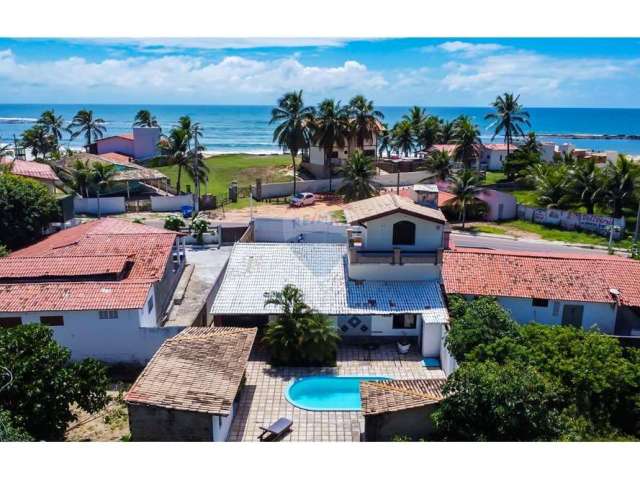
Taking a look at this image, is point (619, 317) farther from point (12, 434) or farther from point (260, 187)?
point (260, 187)

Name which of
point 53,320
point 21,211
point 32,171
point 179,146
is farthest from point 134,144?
point 53,320

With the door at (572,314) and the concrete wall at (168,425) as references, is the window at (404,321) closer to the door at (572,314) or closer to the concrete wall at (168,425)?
the door at (572,314)

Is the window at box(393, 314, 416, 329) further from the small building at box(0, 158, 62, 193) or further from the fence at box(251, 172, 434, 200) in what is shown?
the small building at box(0, 158, 62, 193)

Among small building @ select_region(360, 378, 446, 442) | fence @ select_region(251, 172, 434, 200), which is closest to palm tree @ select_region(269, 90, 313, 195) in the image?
fence @ select_region(251, 172, 434, 200)

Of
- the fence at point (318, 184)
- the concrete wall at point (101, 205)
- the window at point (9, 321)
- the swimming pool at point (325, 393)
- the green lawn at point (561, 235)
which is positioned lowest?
the swimming pool at point (325, 393)

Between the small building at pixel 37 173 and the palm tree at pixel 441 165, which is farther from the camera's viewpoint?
the palm tree at pixel 441 165

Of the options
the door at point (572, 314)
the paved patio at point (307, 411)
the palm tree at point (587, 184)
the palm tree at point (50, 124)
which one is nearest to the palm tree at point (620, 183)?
the palm tree at point (587, 184)
